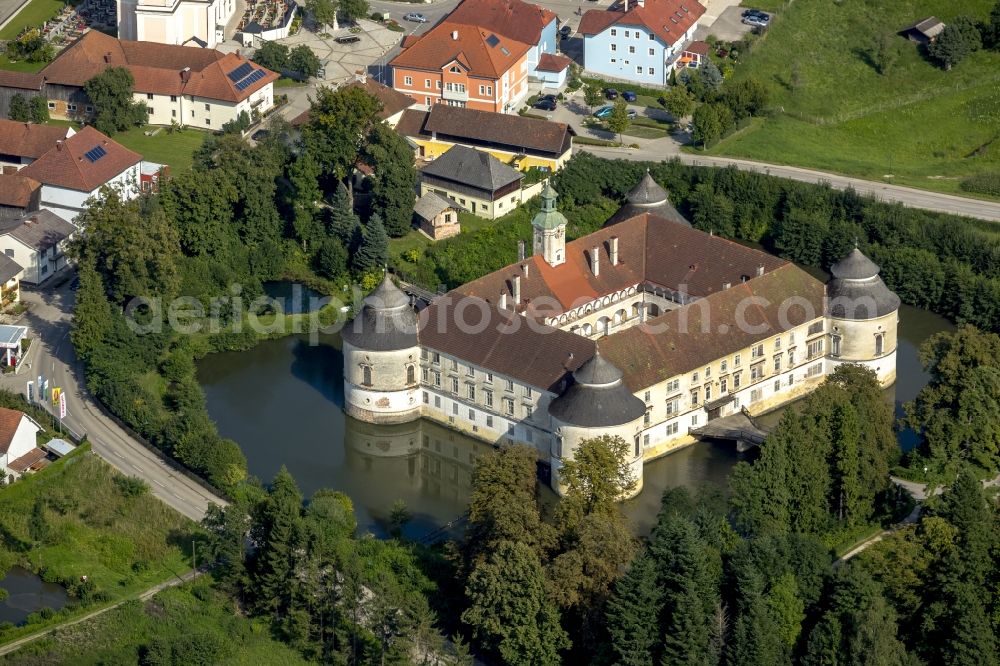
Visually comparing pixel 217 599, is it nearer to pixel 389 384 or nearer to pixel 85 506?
pixel 85 506

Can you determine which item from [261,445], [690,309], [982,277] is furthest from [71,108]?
[982,277]

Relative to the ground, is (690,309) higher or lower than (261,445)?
higher

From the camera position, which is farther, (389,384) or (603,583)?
(389,384)

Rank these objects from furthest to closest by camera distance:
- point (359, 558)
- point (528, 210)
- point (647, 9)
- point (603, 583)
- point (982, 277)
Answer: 1. point (647, 9)
2. point (528, 210)
3. point (982, 277)
4. point (359, 558)
5. point (603, 583)

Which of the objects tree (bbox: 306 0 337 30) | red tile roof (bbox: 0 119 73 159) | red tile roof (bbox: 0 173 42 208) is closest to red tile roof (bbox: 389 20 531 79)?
tree (bbox: 306 0 337 30)

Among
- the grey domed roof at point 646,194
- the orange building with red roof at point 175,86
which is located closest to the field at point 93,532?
the grey domed roof at point 646,194

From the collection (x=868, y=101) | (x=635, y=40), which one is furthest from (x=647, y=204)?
(x=868, y=101)
